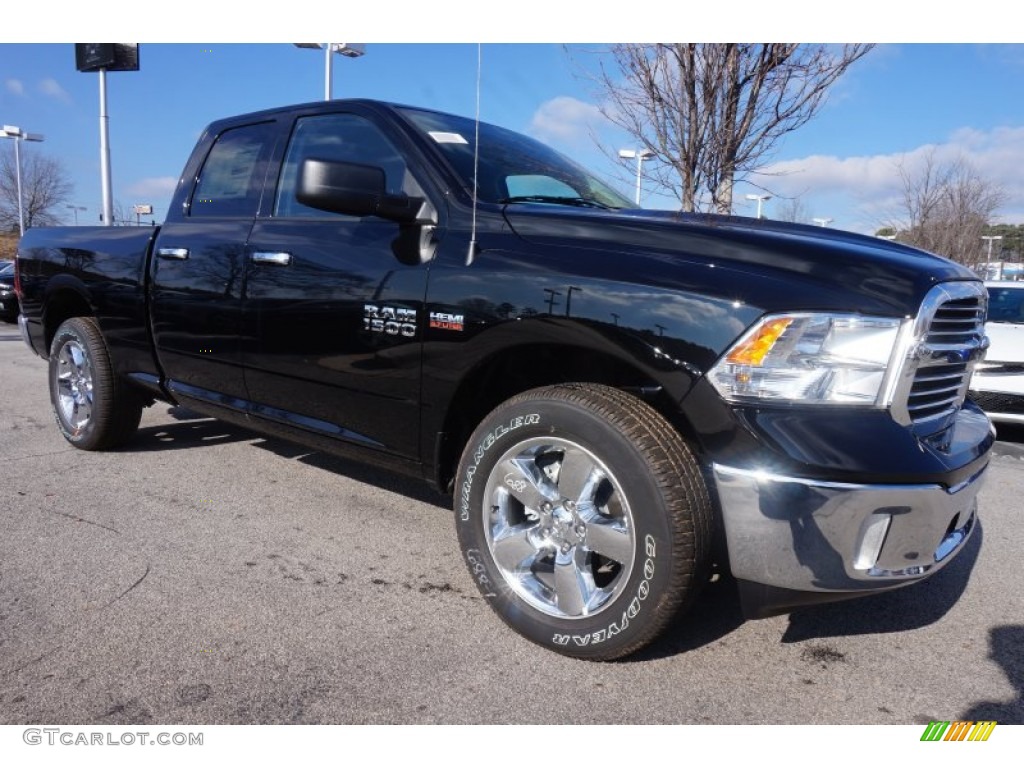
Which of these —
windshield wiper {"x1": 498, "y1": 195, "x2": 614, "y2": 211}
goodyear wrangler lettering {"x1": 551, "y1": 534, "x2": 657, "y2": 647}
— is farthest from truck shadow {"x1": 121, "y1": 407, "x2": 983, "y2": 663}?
windshield wiper {"x1": 498, "y1": 195, "x2": 614, "y2": 211}

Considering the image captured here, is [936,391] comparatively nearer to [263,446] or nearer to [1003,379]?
[263,446]

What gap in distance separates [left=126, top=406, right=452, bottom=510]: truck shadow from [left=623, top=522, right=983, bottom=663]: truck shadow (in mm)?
1606

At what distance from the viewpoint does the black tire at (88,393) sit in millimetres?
4723

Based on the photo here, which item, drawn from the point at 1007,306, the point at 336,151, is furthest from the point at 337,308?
the point at 1007,306

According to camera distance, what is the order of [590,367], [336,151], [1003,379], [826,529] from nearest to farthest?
[826,529] < [590,367] < [336,151] < [1003,379]

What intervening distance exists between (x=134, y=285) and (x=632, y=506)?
10.8ft

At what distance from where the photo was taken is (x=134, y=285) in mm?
4371

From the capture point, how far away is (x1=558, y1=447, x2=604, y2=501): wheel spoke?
2502 millimetres

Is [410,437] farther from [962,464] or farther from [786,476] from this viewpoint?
[962,464]

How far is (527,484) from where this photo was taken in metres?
2.65

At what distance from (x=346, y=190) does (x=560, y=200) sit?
1000mm

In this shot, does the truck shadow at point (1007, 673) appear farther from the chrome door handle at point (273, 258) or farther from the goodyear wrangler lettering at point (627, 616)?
the chrome door handle at point (273, 258)

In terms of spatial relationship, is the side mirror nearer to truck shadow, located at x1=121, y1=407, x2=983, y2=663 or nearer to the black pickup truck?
the black pickup truck

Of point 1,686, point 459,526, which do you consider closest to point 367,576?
point 459,526
